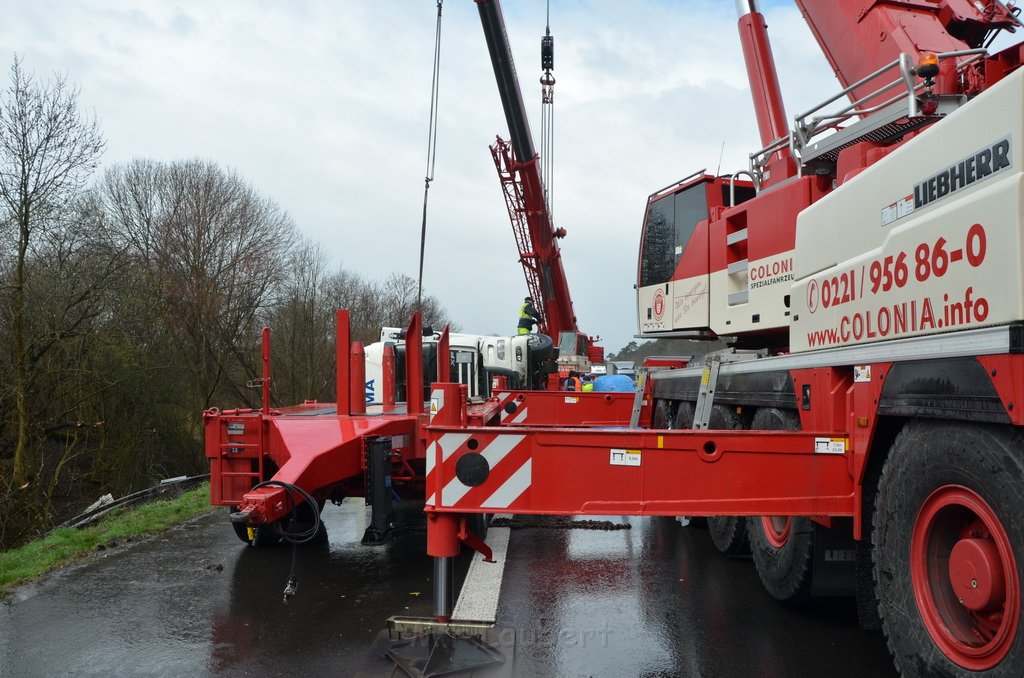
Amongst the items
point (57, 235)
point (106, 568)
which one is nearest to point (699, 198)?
point (106, 568)

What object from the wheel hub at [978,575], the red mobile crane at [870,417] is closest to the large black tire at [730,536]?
the red mobile crane at [870,417]

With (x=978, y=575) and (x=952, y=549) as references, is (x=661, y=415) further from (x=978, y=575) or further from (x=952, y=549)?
(x=978, y=575)

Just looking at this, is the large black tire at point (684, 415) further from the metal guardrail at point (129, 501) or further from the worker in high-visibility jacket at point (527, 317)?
the worker in high-visibility jacket at point (527, 317)

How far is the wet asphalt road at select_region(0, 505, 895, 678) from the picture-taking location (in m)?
4.36

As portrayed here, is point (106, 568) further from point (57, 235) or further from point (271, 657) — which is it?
point (57, 235)

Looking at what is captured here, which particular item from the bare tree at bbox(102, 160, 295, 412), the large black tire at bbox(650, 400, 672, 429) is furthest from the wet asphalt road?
the bare tree at bbox(102, 160, 295, 412)

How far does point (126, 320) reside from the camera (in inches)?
802

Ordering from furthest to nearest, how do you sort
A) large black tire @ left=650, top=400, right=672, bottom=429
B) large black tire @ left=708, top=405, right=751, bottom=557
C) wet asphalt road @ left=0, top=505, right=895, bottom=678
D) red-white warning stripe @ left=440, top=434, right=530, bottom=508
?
1. large black tire @ left=650, top=400, right=672, bottom=429
2. large black tire @ left=708, top=405, right=751, bottom=557
3. wet asphalt road @ left=0, top=505, right=895, bottom=678
4. red-white warning stripe @ left=440, top=434, right=530, bottom=508

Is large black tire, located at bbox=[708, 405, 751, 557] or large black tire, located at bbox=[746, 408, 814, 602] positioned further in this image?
large black tire, located at bbox=[708, 405, 751, 557]

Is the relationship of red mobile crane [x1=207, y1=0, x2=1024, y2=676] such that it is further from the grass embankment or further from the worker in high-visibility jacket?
the worker in high-visibility jacket

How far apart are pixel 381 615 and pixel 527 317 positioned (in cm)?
1506

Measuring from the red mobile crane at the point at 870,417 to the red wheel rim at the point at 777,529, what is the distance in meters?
0.02

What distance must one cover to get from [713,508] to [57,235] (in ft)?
55.9

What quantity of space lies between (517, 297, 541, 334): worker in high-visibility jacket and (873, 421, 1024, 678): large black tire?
15.9 m
